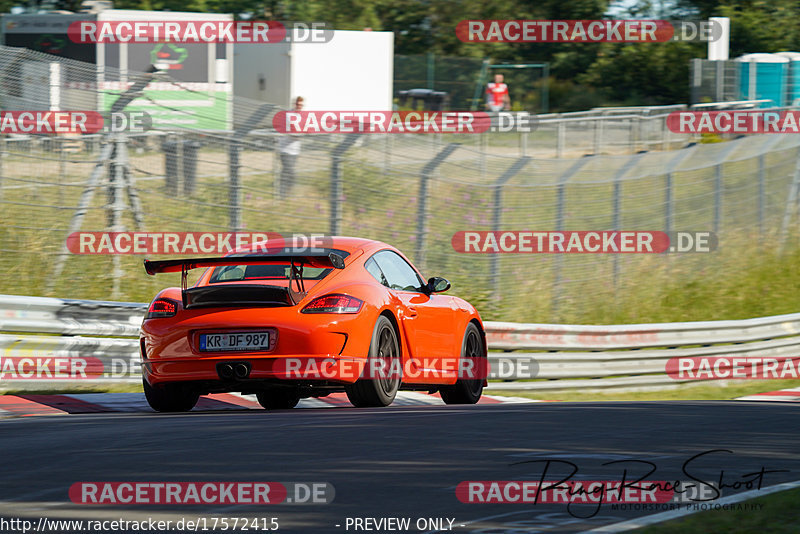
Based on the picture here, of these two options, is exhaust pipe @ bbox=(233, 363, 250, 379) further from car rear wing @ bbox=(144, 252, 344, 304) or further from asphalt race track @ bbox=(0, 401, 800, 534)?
car rear wing @ bbox=(144, 252, 344, 304)

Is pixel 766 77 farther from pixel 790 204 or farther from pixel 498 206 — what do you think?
pixel 498 206

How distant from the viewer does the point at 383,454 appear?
22.5 ft

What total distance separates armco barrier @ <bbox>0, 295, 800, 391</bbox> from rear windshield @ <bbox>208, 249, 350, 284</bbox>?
1833 millimetres

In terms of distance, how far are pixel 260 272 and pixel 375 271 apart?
886 millimetres

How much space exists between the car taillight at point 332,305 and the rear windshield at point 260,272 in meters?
0.32

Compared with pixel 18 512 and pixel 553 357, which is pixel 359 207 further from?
pixel 18 512

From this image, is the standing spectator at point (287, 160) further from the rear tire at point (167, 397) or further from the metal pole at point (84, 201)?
the rear tire at point (167, 397)

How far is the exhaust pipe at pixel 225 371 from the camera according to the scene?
908 centimetres

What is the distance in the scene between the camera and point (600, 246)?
19.0m

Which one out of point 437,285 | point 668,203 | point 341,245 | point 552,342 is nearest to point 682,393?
point 552,342

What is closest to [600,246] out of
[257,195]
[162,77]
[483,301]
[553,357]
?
[483,301]

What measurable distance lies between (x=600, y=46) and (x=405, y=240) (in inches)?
1517

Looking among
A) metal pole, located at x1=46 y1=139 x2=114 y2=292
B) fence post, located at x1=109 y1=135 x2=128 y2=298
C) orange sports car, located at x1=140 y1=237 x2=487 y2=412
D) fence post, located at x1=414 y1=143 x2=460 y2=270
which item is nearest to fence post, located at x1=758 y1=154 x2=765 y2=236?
fence post, located at x1=414 y1=143 x2=460 y2=270

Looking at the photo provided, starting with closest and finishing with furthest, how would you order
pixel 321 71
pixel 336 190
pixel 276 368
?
pixel 276 368, pixel 336 190, pixel 321 71
